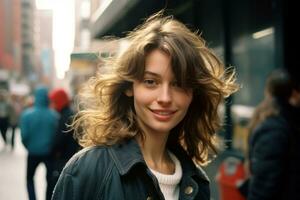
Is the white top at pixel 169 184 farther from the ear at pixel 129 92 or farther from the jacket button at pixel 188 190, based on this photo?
the ear at pixel 129 92

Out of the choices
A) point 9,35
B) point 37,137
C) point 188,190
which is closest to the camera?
point 188,190

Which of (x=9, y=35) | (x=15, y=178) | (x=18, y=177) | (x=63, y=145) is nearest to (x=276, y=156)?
(x=63, y=145)

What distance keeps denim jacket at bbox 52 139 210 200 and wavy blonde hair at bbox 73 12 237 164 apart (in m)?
0.07

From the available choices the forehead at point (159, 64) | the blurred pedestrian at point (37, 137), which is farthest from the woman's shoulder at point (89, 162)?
the blurred pedestrian at point (37, 137)

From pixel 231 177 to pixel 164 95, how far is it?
498 cm

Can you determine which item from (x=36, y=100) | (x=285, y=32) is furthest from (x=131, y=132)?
(x=36, y=100)

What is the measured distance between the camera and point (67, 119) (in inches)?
292

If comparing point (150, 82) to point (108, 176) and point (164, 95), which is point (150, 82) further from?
point (108, 176)

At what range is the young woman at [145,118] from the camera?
2.16 metres

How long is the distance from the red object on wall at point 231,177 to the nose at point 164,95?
457cm

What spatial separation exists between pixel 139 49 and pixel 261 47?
529 cm

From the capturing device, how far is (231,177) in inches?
279

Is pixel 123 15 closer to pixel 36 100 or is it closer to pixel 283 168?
pixel 36 100

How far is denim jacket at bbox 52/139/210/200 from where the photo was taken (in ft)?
6.98
